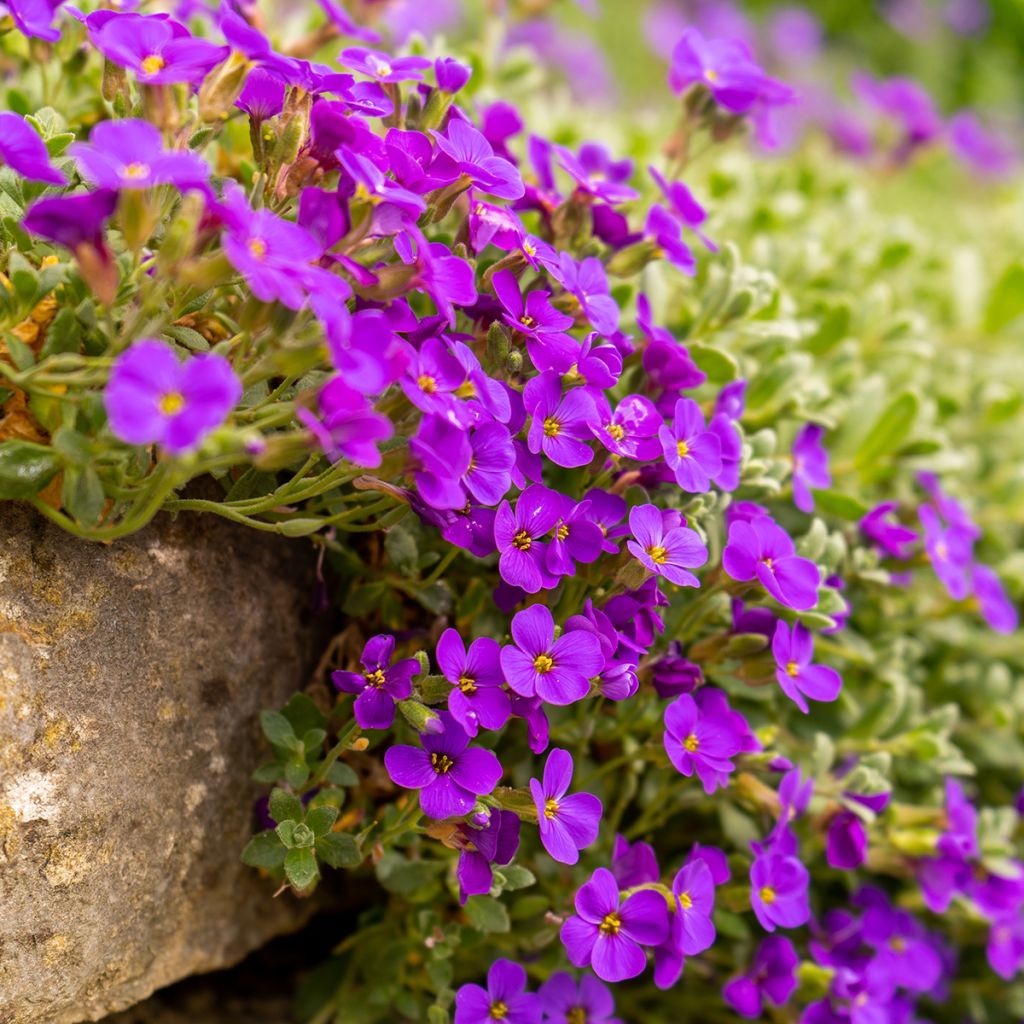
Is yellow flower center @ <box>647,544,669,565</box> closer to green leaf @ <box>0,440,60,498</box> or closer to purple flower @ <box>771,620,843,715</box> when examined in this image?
purple flower @ <box>771,620,843,715</box>

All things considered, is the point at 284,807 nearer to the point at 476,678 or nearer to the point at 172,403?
the point at 476,678

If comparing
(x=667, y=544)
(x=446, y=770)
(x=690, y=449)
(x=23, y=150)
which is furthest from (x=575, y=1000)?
(x=23, y=150)

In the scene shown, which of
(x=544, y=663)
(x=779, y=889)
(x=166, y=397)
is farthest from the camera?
(x=779, y=889)

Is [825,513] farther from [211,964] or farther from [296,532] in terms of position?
[211,964]

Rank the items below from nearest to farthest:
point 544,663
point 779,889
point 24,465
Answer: point 24,465, point 544,663, point 779,889

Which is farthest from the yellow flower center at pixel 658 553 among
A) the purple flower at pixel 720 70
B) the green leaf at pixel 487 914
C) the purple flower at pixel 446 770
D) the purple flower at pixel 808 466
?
the purple flower at pixel 720 70

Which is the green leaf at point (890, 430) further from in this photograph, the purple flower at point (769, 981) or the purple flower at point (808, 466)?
the purple flower at point (769, 981)
